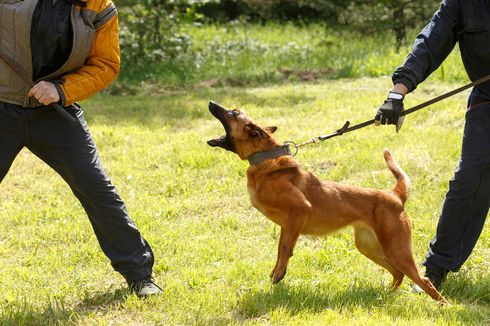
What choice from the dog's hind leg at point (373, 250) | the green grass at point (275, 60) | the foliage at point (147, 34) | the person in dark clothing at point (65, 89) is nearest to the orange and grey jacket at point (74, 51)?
the person in dark clothing at point (65, 89)

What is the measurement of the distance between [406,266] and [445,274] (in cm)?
45

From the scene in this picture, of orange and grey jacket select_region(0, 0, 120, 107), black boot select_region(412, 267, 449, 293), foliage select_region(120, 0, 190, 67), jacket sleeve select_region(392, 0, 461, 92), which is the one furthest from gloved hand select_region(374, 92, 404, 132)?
foliage select_region(120, 0, 190, 67)

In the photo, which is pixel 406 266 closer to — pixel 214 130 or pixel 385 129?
pixel 385 129

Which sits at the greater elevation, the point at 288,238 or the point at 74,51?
the point at 74,51

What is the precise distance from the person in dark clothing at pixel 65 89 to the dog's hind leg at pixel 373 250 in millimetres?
1381

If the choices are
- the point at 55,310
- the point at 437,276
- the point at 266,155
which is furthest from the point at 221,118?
the point at 437,276

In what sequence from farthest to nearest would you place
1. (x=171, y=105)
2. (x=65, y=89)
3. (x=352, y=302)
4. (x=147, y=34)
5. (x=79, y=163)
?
(x=147, y=34), (x=171, y=105), (x=352, y=302), (x=79, y=163), (x=65, y=89)

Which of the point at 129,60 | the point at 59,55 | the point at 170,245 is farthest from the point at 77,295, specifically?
the point at 129,60

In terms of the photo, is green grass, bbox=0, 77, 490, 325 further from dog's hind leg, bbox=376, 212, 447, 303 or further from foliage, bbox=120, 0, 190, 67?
foliage, bbox=120, 0, 190, 67

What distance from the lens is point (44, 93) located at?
4.05 metres

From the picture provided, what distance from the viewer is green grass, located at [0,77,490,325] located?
436 cm

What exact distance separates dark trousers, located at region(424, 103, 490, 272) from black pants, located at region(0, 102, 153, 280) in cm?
195

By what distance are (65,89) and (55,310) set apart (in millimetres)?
1300

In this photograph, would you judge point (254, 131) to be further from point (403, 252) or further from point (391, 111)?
point (403, 252)
